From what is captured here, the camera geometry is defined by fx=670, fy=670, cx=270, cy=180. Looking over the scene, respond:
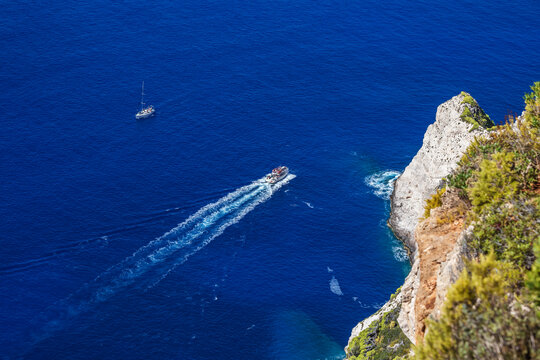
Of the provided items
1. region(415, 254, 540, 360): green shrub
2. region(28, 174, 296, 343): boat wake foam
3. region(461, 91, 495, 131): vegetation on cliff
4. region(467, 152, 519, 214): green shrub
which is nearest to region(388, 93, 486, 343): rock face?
region(461, 91, 495, 131): vegetation on cliff

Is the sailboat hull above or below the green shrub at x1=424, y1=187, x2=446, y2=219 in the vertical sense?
below

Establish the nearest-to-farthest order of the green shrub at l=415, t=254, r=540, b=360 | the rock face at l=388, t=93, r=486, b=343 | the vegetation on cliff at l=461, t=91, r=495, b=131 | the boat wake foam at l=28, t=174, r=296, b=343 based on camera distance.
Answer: the green shrub at l=415, t=254, r=540, b=360, the boat wake foam at l=28, t=174, r=296, b=343, the vegetation on cliff at l=461, t=91, r=495, b=131, the rock face at l=388, t=93, r=486, b=343

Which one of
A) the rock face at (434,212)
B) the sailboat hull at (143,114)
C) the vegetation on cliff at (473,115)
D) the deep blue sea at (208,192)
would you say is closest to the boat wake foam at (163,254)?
the deep blue sea at (208,192)

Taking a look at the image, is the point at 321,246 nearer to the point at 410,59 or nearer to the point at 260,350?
the point at 260,350

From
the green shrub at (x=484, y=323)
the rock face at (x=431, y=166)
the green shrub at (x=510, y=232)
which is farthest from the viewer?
the rock face at (x=431, y=166)

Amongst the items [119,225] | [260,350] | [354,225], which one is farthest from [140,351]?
[354,225]

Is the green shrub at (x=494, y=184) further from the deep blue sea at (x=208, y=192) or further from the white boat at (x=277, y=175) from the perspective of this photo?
the white boat at (x=277, y=175)

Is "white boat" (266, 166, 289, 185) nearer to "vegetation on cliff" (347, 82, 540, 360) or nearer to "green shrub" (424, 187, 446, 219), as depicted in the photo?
"green shrub" (424, 187, 446, 219)
